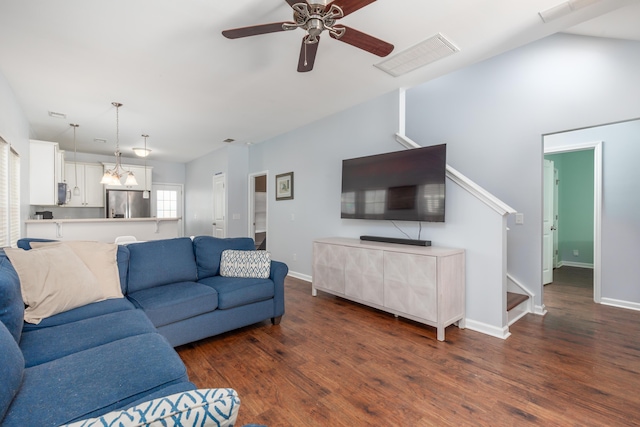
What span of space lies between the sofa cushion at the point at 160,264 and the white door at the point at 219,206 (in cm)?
331

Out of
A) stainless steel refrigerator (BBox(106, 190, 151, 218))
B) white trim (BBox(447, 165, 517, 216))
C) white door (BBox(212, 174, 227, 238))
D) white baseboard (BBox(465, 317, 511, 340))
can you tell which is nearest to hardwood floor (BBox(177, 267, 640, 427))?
white baseboard (BBox(465, 317, 511, 340))

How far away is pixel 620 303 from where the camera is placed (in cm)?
341

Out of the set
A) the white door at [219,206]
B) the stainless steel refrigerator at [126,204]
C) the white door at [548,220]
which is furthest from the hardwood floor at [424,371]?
the stainless steel refrigerator at [126,204]

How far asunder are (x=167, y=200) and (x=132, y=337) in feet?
24.6

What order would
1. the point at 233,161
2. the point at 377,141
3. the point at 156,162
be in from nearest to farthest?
1. the point at 377,141
2. the point at 233,161
3. the point at 156,162

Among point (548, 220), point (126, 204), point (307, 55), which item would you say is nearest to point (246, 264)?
point (307, 55)

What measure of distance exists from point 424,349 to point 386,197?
1677mm

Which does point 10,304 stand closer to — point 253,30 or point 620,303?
point 253,30

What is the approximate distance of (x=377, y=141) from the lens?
12.6ft

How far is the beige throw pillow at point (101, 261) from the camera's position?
2.26 meters

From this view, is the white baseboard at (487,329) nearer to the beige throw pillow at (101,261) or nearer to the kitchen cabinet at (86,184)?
the beige throw pillow at (101,261)

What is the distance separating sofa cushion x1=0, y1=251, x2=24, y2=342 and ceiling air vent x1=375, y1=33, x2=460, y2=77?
3.16 m

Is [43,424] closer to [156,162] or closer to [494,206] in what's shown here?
[494,206]

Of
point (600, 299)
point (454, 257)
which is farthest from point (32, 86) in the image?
point (600, 299)
